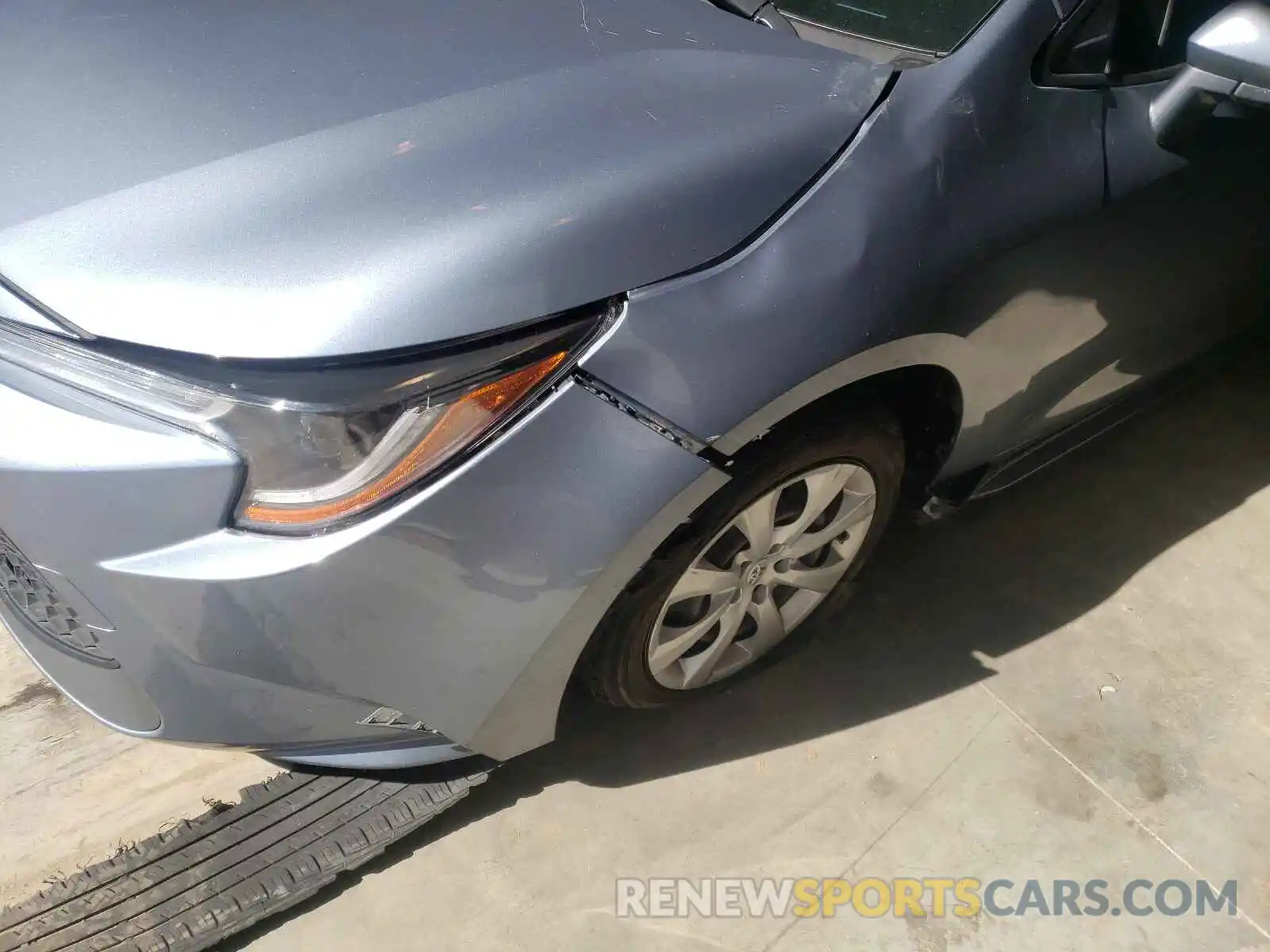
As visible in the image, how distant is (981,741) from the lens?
6.19 ft

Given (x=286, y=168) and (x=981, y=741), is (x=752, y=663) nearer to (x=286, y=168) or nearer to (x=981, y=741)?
(x=981, y=741)

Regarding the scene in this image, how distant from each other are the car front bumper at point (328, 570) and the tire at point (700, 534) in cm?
11

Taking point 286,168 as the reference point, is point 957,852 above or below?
below

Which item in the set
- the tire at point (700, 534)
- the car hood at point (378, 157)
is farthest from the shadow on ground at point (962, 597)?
the car hood at point (378, 157)

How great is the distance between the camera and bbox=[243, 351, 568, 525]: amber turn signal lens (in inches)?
45.5

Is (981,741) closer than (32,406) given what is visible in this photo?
No

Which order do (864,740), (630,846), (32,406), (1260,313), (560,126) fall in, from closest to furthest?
1. (32,406)
2. (560,126)
3. (630,846)
4. (864,740)
5. (1260,313)

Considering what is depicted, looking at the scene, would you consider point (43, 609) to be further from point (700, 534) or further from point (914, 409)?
point (914, 409)

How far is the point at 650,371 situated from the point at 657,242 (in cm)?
17

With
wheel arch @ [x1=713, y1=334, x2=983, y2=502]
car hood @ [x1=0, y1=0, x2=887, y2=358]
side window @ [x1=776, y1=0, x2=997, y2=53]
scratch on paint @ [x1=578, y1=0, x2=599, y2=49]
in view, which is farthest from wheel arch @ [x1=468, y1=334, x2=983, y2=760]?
scratch on paint @ [x1=578, y1=0, x2=599, y2=49]

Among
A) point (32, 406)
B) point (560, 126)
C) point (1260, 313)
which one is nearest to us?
point (32, 406)

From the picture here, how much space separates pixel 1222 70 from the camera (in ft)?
4.95

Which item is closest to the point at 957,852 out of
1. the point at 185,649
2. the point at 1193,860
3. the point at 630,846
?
the point at 1193,860

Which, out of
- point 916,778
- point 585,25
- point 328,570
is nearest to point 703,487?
point 328,570
